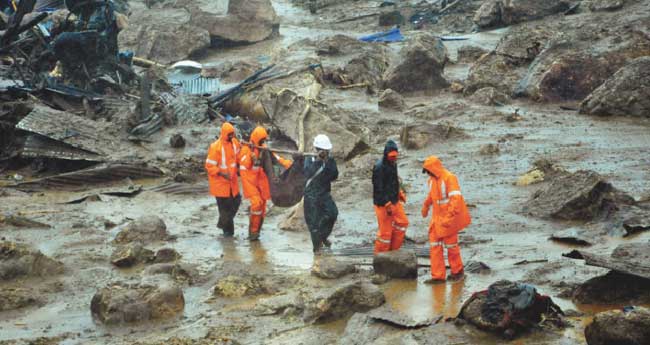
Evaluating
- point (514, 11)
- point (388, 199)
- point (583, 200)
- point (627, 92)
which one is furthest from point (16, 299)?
point (514, 11)

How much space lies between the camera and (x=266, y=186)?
1279 cm

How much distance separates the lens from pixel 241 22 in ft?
106

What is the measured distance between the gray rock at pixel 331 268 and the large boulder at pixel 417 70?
1284 centimetres

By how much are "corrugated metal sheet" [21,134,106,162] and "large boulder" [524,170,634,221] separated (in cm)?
820

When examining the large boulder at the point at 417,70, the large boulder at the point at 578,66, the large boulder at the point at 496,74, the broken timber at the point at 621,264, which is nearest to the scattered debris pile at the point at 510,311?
the broken timber at the point at 621,264

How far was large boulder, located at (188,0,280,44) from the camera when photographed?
32.2 metres

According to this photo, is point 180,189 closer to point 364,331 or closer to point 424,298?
point 424,298

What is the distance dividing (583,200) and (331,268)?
3.90 m

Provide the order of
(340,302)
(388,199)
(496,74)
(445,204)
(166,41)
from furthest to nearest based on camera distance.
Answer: (166,41), (496,74), (388,199), (445,204), (340,302)

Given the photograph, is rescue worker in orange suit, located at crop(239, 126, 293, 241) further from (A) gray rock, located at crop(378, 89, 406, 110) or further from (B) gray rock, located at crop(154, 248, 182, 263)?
(A) gray rock, located at crop(378, 89, 406, 110)

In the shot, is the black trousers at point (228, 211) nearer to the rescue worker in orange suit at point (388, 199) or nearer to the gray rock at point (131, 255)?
the gray rock at point (131, 255)

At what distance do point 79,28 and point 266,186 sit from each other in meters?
9.18

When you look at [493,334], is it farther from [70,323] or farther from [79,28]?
[79,28]

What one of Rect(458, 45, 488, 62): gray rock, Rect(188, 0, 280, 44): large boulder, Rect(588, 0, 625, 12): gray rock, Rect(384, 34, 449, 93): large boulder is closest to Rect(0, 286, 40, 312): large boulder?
Rect(384, 34, 449, 93): large boulder
